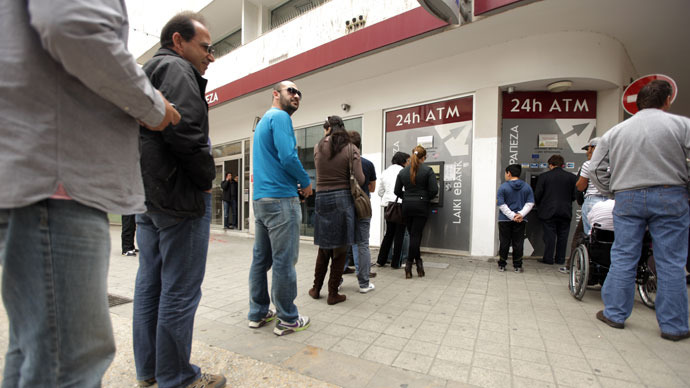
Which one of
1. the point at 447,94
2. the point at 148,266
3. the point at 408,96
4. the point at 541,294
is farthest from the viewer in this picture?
the point at 408,96

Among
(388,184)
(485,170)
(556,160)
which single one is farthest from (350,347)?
(556,160)

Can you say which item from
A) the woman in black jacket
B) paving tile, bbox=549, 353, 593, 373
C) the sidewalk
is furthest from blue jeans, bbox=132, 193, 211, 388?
the woman in black jacket

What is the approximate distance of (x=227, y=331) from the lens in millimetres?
2789

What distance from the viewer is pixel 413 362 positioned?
226cm

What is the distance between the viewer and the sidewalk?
207cm

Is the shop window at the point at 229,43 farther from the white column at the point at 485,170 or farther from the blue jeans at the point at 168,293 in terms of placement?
the blue jeans at the point at 168,293

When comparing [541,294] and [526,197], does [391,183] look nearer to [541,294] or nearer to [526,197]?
[526,197]

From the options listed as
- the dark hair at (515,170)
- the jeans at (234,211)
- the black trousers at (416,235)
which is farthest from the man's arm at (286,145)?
the jeans at (234,211)

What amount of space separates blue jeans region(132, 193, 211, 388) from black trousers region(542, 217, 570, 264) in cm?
580

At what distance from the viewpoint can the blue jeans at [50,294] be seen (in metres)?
0.92

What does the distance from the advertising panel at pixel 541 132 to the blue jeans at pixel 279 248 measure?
4863 millimetres

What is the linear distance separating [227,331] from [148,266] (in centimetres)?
118

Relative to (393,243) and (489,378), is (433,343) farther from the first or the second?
(393,243)

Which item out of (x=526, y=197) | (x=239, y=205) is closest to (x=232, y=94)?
(x=239, y=205)
